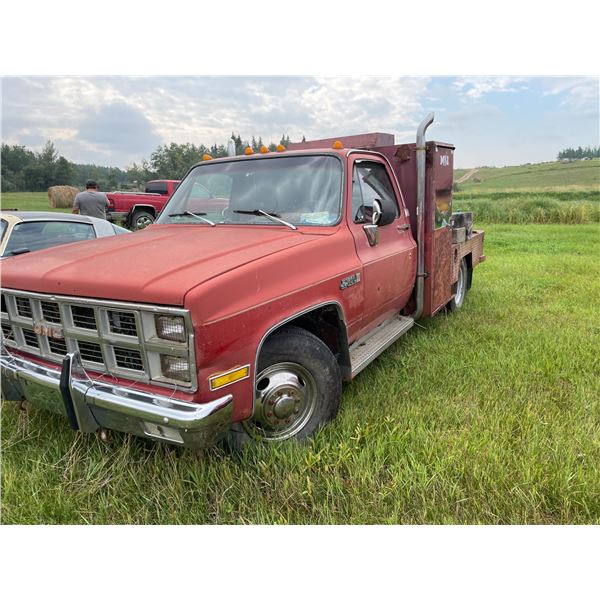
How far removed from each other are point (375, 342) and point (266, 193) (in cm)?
157

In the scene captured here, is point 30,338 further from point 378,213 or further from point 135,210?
point 135,210

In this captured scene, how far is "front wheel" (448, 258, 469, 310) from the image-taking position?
244 inches

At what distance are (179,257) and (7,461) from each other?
170 cm

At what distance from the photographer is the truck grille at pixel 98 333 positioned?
2310 millimetres

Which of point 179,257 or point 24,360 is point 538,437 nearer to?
point 179,257

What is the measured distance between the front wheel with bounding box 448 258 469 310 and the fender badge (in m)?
3.15

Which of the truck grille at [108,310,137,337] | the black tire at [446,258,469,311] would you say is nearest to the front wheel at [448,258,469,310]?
the black tire at [446,258,469,311]

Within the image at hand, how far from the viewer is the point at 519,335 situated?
199 inches

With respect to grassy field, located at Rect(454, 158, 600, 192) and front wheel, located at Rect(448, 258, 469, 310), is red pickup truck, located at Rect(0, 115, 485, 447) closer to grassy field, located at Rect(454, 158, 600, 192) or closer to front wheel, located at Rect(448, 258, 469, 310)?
front wheel, located at Rect(448, 258, 469, 310)

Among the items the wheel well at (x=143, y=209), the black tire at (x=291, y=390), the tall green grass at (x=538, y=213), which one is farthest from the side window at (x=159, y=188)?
the black tire at (x=291, y=390)

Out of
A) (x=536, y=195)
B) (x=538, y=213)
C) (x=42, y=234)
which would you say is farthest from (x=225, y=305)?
(x=536, y=195)

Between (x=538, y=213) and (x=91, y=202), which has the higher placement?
(x=91, y=202)

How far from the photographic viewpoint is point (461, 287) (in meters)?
6.50

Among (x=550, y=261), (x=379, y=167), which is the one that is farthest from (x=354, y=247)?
(x=550, y=261)
